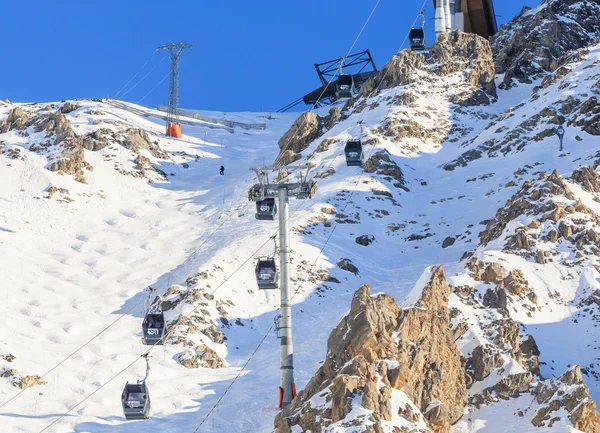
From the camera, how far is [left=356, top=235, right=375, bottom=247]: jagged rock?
6819 cm

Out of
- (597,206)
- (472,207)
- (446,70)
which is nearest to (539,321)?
(597,206)

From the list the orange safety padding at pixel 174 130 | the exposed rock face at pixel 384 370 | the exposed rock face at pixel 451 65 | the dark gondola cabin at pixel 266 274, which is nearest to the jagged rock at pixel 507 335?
the exposed rock face at pixel 384 370

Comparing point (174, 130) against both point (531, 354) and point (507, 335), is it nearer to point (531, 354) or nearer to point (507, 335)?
point (531, 354)

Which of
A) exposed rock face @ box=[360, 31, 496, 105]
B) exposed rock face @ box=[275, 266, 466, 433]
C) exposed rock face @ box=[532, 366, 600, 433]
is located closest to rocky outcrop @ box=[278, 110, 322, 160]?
exposed rock face @ box=[360, 31, 496, 105]

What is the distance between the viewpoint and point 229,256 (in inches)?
2504

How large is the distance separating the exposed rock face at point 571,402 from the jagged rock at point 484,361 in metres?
2.55

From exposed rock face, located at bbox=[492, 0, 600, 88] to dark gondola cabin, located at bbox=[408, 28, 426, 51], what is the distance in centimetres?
1706

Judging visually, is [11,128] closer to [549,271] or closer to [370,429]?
[549,271]

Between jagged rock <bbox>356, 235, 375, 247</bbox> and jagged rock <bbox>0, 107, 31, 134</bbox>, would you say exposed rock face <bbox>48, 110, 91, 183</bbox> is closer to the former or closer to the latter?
jagged rock <bbox>0, 107, 31, 134</bbox>

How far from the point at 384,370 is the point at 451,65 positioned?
68186 mm

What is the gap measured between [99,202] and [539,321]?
3769 centimetres

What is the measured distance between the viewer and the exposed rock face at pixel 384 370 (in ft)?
112

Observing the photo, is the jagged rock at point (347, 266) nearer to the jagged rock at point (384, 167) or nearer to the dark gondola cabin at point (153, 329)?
the jagged rock at point (384, 167)

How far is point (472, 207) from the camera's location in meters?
71.6
